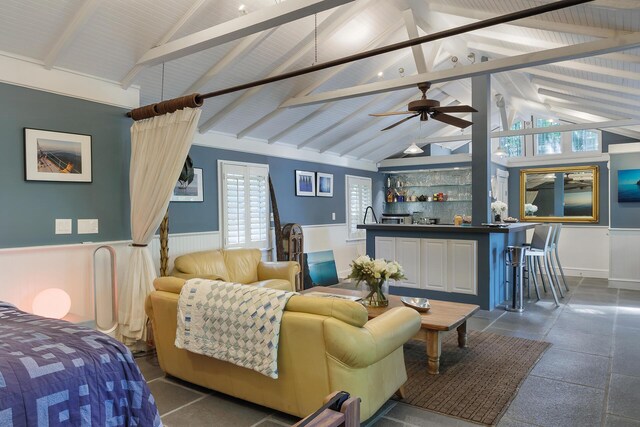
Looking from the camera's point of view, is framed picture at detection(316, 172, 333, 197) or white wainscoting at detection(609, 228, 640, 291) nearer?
white wainscoting at detection(609, 228, 640, 291)

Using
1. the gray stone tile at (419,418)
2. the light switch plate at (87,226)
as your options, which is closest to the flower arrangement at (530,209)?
the gray stone tile at (419,418)

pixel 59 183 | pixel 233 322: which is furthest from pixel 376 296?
pixel 59 183

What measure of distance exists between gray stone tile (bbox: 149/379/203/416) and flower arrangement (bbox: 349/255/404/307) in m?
1.67

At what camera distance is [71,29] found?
345cm

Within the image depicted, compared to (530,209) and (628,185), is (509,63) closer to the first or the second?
(628,185)

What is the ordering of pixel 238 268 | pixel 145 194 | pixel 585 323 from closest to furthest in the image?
pixel 145 194
pixel 585 323
pixel 238 268

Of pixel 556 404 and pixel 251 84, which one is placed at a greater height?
pixel 251 84

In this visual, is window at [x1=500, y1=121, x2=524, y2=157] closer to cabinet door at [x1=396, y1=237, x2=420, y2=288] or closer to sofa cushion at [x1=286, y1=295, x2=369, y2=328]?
cabinet door at [x1=396, y1=237, x2=420, y2=288]

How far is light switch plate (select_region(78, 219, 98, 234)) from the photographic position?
396 cm

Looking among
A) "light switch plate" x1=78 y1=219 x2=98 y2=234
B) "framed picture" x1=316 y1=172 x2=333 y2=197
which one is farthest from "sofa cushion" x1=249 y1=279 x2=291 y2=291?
"framed picture" x1=316 y1=172 x2=333 y2=197

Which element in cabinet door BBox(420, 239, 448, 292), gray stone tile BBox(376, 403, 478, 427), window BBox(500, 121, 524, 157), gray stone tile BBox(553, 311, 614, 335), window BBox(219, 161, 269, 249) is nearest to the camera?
gray stone tile BBox(376, 403, 478, 427)

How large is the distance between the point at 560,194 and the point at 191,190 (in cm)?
761

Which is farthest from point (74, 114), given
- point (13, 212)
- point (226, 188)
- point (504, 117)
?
point (504, 117)

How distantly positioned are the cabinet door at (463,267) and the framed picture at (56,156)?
4604 millimetres
